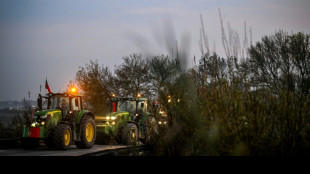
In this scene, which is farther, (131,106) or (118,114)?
(131,106)

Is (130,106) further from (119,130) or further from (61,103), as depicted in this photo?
(61,103)

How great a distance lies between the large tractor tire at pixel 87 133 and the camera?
1332cm

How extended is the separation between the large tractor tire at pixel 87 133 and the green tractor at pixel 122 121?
1067 mm

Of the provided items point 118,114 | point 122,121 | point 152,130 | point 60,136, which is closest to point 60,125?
point 60,136

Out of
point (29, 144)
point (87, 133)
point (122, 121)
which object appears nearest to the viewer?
point (29, 144)

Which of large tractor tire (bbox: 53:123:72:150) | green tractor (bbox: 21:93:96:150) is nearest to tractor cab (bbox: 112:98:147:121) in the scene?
green tractor (bbox: 21:93:96:150)

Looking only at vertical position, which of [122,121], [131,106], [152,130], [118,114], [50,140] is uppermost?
[131,106]

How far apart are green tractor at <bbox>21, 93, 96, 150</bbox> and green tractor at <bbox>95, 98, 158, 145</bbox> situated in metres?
1.21

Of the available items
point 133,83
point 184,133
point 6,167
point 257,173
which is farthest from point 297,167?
point 133,83

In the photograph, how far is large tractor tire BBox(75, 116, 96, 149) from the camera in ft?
43.7

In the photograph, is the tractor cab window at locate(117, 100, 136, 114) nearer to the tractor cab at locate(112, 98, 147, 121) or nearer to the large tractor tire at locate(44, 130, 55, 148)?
the tractor cab at locate(112, 98, 147, 121)

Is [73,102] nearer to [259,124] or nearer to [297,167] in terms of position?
[259,124]

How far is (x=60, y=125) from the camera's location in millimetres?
12383

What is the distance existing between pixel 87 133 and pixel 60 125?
2.06m
